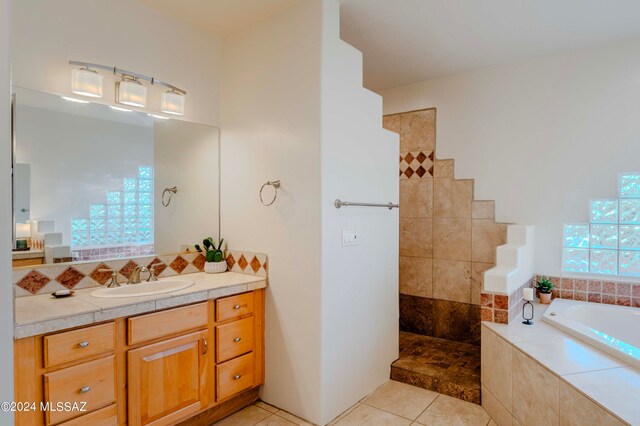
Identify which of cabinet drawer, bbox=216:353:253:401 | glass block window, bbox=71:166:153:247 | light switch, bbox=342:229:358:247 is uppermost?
glass block window, bbox=71:166:153:247

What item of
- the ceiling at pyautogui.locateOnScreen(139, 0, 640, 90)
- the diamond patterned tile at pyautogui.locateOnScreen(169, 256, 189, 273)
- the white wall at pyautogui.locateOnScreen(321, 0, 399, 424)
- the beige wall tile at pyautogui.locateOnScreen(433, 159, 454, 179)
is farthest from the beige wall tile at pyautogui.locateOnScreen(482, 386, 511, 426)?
the ceiling at pyautogui.locateOnScreen(139, 0, 640, 90)

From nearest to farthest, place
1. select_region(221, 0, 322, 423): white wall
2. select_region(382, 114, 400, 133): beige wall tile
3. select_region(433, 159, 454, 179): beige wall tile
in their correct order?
select_region(221, 0, 322, 423): white wall < select_region(433, 159, 454, 179): beige wall tile < select_region(382, 114, 400, 133): beige wall tile

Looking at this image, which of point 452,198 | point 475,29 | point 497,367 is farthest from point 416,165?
point 497,367

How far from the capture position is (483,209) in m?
3.36

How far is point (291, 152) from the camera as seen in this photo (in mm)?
2369

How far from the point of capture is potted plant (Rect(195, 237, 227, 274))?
267cm

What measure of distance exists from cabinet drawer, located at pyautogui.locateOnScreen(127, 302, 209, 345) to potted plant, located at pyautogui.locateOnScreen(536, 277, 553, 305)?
8.52 feet

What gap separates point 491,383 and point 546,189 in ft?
5.57

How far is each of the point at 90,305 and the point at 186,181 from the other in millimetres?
1159

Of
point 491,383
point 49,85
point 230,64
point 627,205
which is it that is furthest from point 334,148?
point 627,205

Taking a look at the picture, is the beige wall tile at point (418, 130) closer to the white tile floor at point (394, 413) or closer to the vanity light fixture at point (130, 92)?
the white tile floor at point (394, 413)

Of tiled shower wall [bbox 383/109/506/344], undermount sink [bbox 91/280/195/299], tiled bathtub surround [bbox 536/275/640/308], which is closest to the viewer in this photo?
undermount sink [bbox 91/280/195/299]

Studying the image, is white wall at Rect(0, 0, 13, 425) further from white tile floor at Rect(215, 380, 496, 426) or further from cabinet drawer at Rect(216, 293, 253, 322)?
white tile floor at Rect(215, 380, 496, 426)

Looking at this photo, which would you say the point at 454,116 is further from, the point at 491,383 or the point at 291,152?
the point at 491,383
